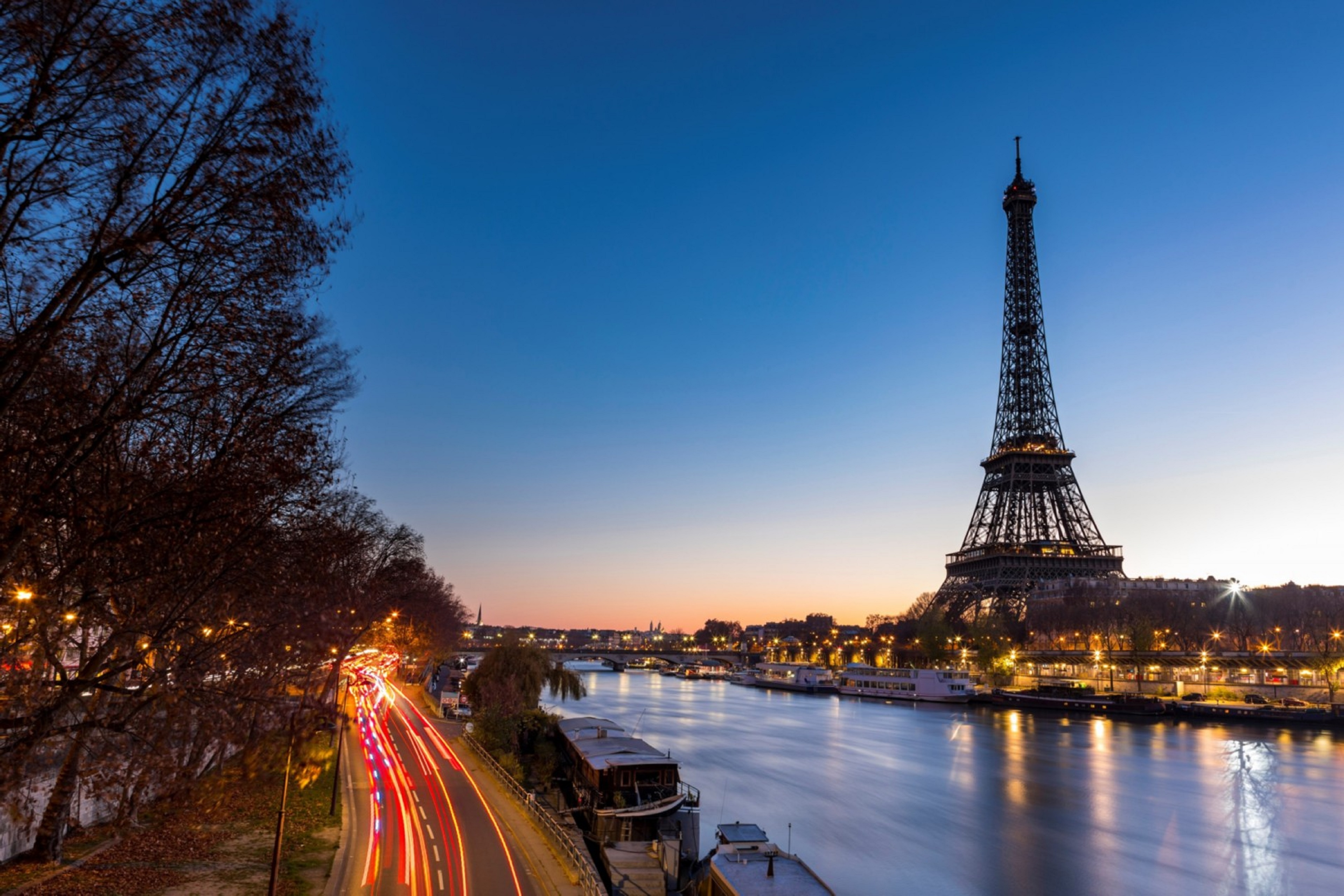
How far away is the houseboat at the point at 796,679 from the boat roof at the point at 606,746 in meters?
87.0

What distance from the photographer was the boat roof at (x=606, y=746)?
37188mm

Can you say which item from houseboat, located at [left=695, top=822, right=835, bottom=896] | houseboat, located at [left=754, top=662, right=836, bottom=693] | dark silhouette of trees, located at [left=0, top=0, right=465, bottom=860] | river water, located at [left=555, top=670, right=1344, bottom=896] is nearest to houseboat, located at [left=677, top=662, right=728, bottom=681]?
houseboat, located at [left=754, top=662, right=836, bottom=693]

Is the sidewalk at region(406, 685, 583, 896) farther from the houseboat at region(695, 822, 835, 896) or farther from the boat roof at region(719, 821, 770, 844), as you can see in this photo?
the boat roof at region(719, 821, 770, 844)

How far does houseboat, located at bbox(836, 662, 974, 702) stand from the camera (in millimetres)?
107375

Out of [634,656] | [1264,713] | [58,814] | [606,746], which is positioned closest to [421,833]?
[58,814]

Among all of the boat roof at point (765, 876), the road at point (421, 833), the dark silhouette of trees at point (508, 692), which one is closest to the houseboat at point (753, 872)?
the boat roof at point (765, 876)

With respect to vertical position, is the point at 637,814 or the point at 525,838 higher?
the point at 525,838

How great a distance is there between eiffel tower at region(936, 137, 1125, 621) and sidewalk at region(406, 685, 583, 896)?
360 feet

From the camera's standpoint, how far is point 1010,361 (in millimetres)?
152750

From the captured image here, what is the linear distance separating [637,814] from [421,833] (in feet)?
32.6

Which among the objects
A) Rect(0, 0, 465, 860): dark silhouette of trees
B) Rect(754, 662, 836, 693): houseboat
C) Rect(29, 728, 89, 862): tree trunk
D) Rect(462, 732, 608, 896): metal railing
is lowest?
Rect(754, 662, 836, 693): houseboat

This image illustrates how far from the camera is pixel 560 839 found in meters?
25.2

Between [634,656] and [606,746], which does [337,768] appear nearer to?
[606,746]

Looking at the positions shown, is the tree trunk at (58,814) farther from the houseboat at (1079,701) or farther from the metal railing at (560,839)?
the houseboat at (1079,701)
